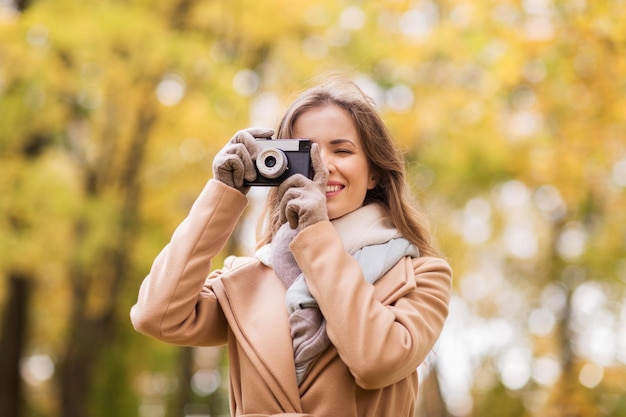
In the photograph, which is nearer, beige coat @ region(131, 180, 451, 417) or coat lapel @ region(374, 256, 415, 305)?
beige coat @ region(131, 180, 451, 417)

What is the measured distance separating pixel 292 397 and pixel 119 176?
9.26m

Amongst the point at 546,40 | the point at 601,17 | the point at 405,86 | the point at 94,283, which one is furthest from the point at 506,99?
the point at 94,283

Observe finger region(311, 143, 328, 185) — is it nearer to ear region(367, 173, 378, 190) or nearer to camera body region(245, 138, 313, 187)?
camera body region(245, 138, 313, 187)

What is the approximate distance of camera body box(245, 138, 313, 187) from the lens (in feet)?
7.70

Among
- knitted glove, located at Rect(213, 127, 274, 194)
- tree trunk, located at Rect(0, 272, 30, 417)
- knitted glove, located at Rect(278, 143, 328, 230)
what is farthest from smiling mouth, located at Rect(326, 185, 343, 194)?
tree trunk, located at Rect(0, 272, 30, 417)

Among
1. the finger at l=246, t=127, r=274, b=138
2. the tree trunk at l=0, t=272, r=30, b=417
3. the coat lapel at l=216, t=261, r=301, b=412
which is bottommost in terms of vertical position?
the tree trunk at l=0, t=272, r=30, b=417

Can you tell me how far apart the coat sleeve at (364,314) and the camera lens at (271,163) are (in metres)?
0.17

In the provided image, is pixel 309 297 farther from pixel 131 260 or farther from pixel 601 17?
pixel 131 260

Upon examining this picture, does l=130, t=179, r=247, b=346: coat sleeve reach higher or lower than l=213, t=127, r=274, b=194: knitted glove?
lower

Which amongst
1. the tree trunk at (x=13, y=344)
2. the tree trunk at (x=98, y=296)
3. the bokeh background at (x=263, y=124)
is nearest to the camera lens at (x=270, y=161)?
the bokeh background at (x=263, y=124)

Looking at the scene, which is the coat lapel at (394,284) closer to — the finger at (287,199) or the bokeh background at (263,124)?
the finger at (287,199)

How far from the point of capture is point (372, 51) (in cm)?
910

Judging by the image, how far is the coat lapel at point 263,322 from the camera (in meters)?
2.28

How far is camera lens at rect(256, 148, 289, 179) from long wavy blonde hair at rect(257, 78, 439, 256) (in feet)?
0.66
